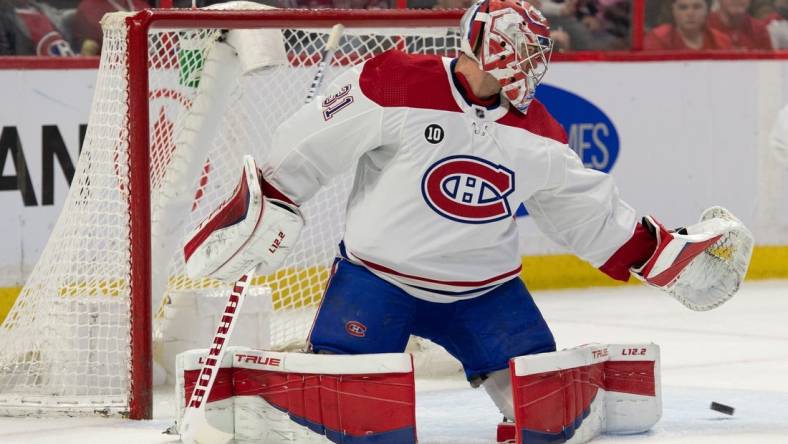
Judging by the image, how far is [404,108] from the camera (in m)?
3.29

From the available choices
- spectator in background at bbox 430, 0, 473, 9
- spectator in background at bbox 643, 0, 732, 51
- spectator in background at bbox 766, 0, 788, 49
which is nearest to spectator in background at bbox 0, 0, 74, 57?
spectator in background at bbox 430, 0, 473, 9

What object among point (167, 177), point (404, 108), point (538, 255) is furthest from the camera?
point (538, 255)

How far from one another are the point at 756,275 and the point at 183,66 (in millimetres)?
3261

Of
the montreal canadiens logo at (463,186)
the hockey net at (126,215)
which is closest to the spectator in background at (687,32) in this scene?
the hockey net at (126,215)

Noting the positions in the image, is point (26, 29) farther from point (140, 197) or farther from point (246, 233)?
point (246, 233)

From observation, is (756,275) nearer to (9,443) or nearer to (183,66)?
(183,66)

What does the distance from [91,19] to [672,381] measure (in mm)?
2351

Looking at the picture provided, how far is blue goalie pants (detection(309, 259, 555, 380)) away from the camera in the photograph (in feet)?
11.0

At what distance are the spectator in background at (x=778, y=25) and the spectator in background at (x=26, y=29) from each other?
289cm

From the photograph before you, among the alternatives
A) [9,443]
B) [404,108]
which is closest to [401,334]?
[404,108]

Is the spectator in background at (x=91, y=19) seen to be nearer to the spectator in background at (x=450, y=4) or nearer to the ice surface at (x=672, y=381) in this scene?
the spectator in background at (x=450, y=4)

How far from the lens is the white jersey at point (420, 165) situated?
3.29 metres

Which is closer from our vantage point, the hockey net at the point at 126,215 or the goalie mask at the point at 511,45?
the goalie mask at the point at 511,45

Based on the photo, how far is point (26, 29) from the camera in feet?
18.1
